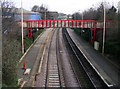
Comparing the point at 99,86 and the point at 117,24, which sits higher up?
the point at 117,24

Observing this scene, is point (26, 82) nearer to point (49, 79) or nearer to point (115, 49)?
point (49, 79)

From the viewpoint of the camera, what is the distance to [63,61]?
15242 mm

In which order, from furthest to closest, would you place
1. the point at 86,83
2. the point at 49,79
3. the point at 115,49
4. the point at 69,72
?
1. the point at 69,72
2. the point at 49,79
3. the point at 86,83
4. the point at 115,49

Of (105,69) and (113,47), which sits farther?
(105,69)

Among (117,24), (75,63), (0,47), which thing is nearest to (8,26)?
(75,63)

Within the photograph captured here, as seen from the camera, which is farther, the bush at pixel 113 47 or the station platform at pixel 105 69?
the station platform at pixel 105 69

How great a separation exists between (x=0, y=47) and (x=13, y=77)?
4.80 ft

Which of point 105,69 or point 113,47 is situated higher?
point 113,47

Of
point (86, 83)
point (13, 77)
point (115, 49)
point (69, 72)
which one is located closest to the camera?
point (115, 49)

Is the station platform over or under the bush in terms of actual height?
under

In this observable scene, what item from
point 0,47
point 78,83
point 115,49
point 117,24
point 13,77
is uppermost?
point 117,24

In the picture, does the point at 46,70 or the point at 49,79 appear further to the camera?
the point at 46,70

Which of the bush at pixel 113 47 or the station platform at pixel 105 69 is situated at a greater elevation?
the bush at pixel 113 47

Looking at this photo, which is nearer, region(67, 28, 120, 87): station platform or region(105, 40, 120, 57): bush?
region(105, 40, 120, 57): bush
